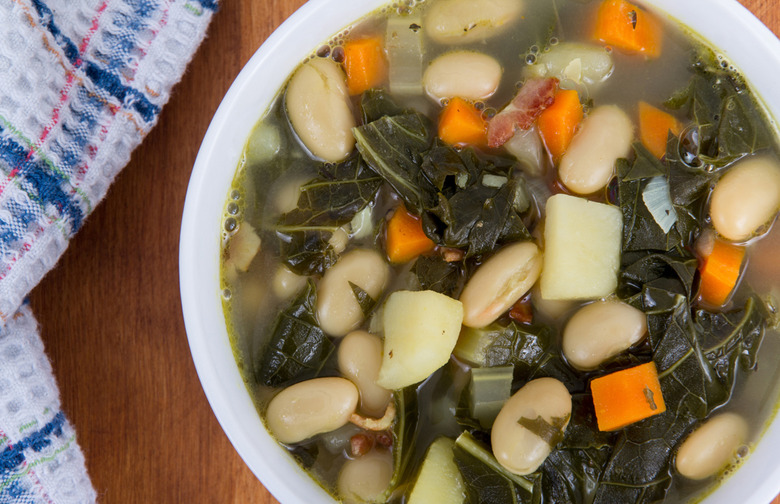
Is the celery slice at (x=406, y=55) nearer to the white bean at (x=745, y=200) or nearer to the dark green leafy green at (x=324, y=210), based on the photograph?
the dark green leafy green at (x=324, y=210)

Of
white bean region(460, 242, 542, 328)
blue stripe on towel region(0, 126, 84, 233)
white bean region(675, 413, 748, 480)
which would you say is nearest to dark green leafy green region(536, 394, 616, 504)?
white bean region(675, 413, 748, 480)

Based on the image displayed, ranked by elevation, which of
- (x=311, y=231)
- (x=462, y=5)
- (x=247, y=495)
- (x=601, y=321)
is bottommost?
(x=247, y=495)

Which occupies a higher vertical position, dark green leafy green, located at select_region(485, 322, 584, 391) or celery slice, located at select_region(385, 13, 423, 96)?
celery slice, located at select_region(385, 13, 423, 96)

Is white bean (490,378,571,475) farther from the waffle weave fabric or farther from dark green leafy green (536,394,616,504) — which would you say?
the waffle weave fabric

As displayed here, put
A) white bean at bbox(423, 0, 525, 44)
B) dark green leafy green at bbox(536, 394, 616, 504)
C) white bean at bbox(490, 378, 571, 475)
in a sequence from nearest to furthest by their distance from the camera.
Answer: white bean at bbox(490, 378, 571, 475) → dark green leafy green at bbox(536, 394, 616, 504) → white bean at bbox(423, 0, 525, 44)

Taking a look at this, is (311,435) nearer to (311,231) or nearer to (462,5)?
(311,231)

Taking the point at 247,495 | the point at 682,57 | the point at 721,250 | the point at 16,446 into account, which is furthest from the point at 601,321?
the point at 16,446

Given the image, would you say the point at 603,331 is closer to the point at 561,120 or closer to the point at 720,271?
the point at 720,271
